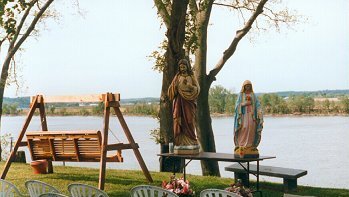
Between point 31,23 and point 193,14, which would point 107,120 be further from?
point 31,23

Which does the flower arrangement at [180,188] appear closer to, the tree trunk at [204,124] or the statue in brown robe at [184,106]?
the statue in brown robe at [184,106]

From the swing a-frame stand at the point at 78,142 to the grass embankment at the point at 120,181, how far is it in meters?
0.42

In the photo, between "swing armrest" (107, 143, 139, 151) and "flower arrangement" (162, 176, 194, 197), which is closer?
"flower arrangement" (162, 176, 194, 197)

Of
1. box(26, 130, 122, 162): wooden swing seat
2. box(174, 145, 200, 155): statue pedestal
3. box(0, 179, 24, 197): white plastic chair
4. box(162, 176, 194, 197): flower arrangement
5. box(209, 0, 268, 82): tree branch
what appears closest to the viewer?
box(0, 179, 24, 197): white plastic chair

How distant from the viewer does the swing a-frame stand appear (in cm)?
1062

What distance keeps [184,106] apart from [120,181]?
8.52 ft

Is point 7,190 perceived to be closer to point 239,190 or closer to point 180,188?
point 180,188

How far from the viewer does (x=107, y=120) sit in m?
10.6

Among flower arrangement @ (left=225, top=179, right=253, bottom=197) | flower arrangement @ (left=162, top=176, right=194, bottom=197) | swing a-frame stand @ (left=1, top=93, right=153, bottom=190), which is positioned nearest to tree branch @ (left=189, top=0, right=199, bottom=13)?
swing a-frame stand @ (left=1, top=93, right=153, bottom=190)

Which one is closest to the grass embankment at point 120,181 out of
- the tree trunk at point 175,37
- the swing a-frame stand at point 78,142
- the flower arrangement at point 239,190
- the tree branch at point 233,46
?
the swing a-frame stand at point 78,142

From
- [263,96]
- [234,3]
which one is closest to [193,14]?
[234,3]

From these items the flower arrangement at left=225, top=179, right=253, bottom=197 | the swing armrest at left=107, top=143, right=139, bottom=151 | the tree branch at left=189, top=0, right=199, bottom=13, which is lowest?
the flower arrangement at left=225, top=179, right=253, bottom=197

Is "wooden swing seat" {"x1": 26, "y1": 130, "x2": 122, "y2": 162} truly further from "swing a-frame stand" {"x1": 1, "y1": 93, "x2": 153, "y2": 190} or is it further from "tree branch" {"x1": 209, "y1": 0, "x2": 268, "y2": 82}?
"tree branch" {"x1": 209, "y1": 0, "x2": 268, "y2": 82}

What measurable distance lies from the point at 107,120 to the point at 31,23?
32.0ft
